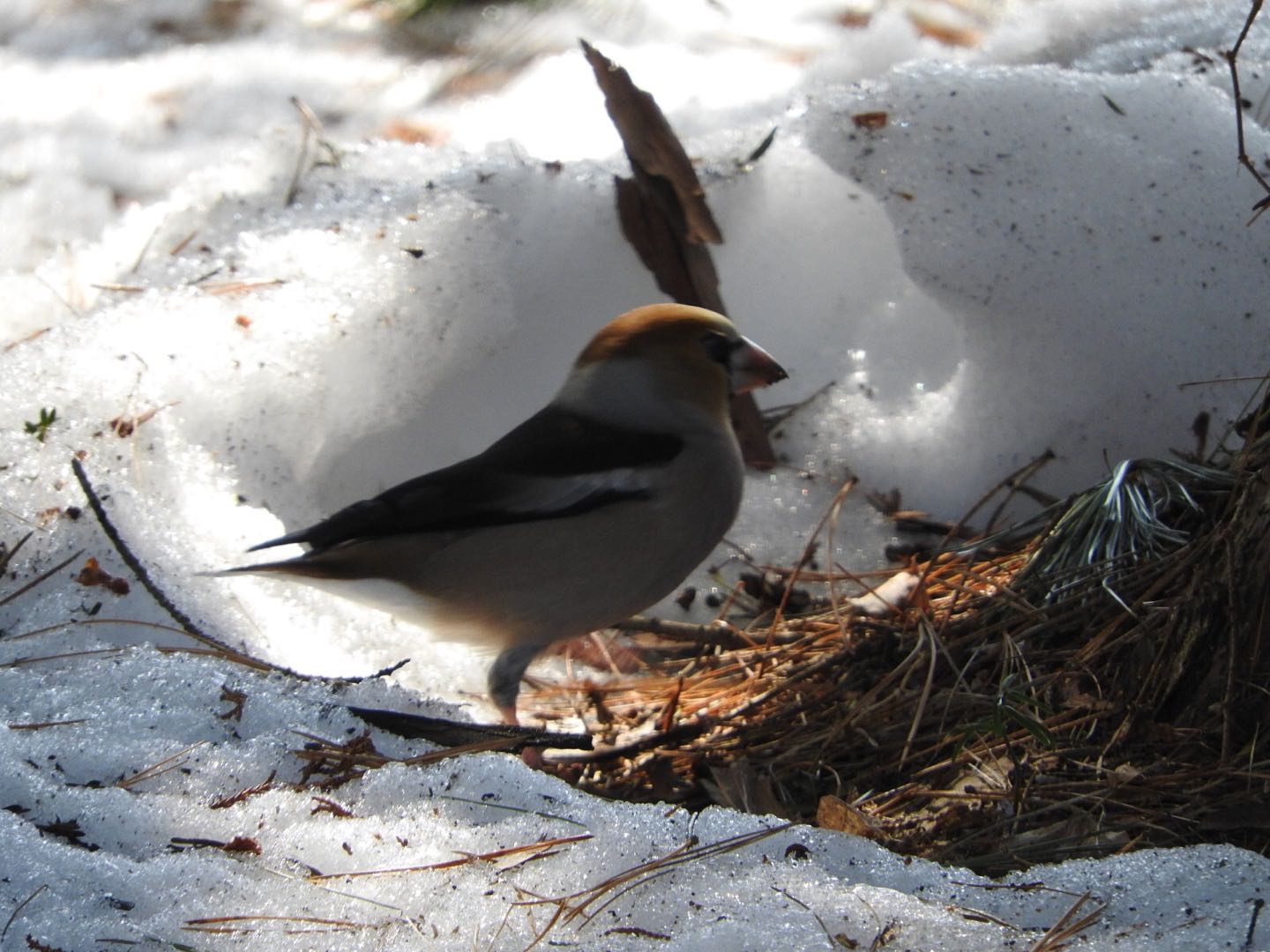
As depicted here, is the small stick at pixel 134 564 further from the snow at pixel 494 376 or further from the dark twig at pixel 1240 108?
the dark twig at pixel 1240 108

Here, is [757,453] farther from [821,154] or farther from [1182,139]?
[1182,139]

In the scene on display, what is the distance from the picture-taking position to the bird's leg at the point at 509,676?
3.05 metres

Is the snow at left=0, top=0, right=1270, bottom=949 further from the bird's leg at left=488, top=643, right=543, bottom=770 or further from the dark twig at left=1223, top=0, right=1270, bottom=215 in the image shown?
the dark twig at left=1223, top=0, right=1270, bottom=215

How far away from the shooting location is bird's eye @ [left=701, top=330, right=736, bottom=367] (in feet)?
10.7

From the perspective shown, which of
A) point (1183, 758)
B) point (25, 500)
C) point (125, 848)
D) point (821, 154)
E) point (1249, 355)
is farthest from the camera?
point (821, 154)

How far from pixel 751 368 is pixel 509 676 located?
1.04 metres

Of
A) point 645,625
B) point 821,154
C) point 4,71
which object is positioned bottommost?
point 645,625

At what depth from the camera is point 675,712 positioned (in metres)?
3.05

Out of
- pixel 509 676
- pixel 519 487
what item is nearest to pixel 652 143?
pixel 519 487

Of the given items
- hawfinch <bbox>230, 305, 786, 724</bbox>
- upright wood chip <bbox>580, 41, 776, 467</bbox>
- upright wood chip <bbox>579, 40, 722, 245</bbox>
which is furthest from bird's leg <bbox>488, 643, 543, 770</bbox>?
upright wood chip <bbox>579, 40, 722, 245</bbox>

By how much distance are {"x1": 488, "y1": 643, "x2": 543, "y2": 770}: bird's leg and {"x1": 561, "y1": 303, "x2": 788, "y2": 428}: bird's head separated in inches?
25.3

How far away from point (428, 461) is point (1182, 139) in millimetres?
2437

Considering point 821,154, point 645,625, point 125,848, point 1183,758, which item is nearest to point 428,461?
point 645,625

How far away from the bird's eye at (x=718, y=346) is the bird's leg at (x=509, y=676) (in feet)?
2.96
